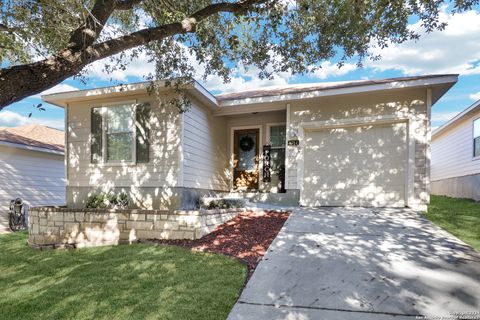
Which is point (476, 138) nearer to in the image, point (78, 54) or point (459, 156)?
point (459, 156)

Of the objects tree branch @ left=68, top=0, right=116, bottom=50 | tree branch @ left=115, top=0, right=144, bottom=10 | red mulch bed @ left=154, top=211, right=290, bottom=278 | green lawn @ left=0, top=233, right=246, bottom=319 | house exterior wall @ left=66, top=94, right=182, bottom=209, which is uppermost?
tree branch @ left=115, top=0, right=144, bottom=10

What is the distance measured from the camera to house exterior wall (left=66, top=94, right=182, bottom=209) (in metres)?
8.12

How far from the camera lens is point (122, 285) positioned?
4.00m

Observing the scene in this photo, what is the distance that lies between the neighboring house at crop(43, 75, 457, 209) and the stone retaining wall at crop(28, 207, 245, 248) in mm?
1623

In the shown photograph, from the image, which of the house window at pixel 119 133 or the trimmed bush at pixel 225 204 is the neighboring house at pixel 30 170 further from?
the trimmed bush at pixel 225 204

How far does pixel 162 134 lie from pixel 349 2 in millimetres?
5311

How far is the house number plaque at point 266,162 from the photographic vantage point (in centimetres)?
1002

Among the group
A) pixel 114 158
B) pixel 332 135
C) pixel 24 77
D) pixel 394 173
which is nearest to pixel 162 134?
pixel 114 158

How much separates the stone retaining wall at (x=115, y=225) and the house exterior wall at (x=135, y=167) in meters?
1.62

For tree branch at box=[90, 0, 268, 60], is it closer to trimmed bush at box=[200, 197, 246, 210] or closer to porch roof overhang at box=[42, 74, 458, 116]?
porch roof overhang at box=[42, 74, 458, 116]

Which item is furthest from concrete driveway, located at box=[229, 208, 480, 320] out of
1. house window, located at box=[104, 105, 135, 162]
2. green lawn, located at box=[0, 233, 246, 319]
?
house window, located at box=[104, 105, 135, 162]

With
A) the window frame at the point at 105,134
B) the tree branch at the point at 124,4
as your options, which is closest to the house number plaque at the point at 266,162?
the window frame at the point at 105,134

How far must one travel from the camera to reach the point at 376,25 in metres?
6.27

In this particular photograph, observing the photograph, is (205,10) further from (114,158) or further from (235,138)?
(235,138)
